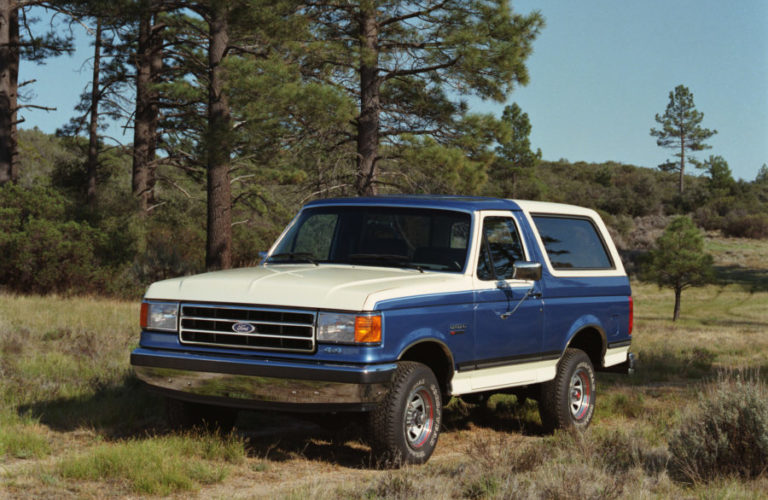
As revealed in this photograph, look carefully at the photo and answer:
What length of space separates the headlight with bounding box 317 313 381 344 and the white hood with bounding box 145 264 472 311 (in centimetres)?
7

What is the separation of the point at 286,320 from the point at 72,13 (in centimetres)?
1932

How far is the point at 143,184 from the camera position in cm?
2941

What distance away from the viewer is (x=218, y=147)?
20828 millimetres

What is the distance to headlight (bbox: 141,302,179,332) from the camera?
6.62 m

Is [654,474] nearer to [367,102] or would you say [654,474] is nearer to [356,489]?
[356,489]

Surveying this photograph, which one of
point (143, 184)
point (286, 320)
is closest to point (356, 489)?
point (286, 320)

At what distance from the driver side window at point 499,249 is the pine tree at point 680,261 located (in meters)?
44.7

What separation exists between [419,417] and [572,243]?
9.65 ft

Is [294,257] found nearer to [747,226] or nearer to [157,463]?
[157,463]

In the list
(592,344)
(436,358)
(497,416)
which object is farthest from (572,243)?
(436,358)

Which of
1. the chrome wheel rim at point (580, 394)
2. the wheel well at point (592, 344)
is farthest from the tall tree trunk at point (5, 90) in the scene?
the chrome wheel rim at point (580, 394)

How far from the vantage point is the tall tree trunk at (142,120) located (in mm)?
28266

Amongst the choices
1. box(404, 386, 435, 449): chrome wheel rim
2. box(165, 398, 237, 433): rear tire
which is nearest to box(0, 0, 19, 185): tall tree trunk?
box(165, 398, 237, 433): rear tire

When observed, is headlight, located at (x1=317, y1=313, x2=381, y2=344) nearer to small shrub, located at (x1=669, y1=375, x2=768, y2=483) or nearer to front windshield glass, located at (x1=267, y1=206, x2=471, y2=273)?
front windshield glass, located at (x1=267, y1=206, x2=471, y2=273)
